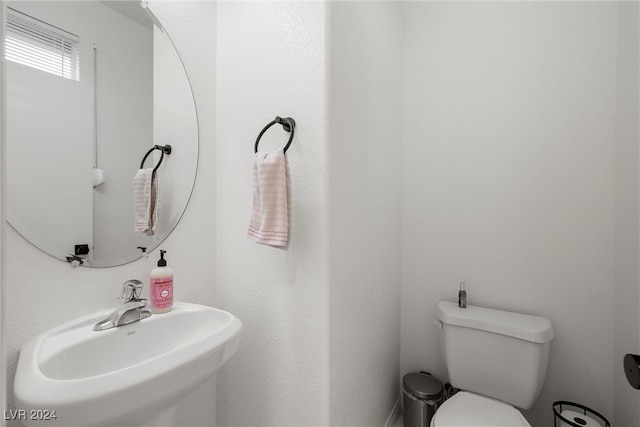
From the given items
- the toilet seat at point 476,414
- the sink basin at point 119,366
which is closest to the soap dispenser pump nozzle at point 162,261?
the sink basin at point 119,366

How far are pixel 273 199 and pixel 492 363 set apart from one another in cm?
113

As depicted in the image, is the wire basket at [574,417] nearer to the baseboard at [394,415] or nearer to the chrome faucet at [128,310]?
the baseboard at [394,415]

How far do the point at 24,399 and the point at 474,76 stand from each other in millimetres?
1885

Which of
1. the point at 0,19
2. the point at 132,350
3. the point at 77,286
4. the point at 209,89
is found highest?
the point at 209,89

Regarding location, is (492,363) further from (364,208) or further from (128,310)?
(128,310)

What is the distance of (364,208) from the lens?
1165 mm

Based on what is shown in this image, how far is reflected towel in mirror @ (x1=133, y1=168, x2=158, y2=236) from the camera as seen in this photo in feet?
3.04

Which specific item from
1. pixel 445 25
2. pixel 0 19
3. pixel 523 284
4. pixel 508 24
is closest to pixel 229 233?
pixel 0 19

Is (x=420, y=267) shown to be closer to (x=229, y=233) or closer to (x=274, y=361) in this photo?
(x=274, y=361)

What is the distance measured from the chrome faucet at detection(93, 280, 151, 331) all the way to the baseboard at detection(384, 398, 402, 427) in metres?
1.27

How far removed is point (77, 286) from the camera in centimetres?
79

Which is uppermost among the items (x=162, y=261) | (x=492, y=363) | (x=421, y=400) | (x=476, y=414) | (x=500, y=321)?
(x=162, y=261)

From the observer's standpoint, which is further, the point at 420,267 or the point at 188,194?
the point at 420,267

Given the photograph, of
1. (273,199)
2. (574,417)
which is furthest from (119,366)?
(574,417)
